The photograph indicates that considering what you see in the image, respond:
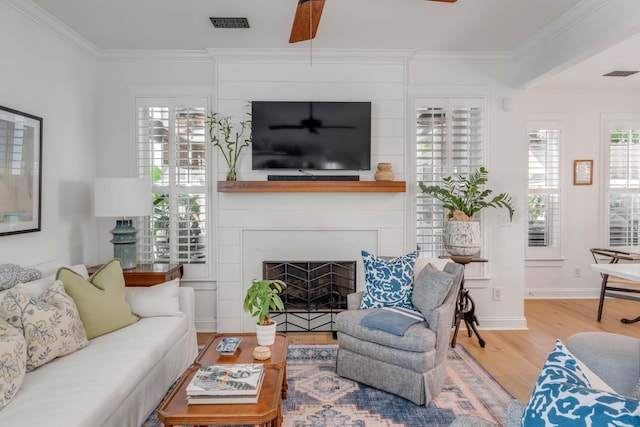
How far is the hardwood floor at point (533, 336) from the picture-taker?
2.91 metres

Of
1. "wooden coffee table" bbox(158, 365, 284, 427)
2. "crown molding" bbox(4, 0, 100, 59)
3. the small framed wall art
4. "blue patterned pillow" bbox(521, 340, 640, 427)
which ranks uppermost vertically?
"crown molding" bbox(4, 0, 100, 59)

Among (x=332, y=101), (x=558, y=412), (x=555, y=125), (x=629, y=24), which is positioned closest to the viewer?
(x=558, y=412)

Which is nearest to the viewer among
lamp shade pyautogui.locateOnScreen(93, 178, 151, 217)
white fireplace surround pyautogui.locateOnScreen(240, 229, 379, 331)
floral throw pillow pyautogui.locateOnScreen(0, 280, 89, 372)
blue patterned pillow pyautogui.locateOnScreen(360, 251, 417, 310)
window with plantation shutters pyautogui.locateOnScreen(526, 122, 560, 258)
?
floral throw pillow pyautogui.locateOnScreen(0, 280, 89, 372)

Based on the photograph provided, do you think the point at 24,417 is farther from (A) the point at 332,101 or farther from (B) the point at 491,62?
(B) the point at 491,62

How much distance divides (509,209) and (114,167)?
13.0ft

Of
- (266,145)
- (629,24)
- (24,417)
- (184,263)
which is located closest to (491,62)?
(629,24)

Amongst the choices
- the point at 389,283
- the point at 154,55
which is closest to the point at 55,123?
the point at 154,55

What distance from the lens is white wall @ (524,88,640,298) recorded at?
5023 mm

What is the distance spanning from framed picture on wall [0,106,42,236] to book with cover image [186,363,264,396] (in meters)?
1.89

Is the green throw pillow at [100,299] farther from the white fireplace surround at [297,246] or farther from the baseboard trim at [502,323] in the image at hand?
the baseboard trim at [502,323]

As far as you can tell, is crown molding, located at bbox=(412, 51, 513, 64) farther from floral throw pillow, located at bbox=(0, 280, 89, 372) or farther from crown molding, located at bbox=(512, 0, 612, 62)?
floral throw pillow, located at bbox=(0, 280, 89, 372)

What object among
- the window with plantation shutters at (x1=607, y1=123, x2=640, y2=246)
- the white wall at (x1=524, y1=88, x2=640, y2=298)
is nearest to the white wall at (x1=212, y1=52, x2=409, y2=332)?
the white wall at (x1=524, y1=88, x2=640, y2=298)

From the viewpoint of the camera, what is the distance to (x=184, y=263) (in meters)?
3.88

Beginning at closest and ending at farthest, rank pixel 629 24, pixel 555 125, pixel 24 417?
pixel 24 417
pixel 629 24
pixel 555 125
